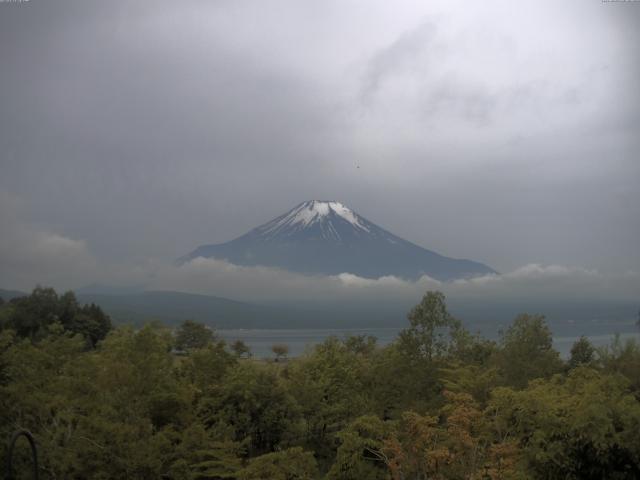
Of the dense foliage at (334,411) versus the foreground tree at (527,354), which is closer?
the dense foliage at (334,411)

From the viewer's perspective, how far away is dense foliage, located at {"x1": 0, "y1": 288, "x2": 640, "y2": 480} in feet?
48.8

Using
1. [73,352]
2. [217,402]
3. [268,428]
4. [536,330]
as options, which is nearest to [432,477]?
[268,428]

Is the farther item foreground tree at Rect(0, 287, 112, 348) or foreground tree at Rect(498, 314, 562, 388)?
foreground tree at Rect(0, 287, 112, 348)

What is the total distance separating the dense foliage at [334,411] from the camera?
14.9m

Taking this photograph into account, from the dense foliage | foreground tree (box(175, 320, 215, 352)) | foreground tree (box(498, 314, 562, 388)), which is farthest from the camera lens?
foreground tree (box(175, 320, 215, 352))

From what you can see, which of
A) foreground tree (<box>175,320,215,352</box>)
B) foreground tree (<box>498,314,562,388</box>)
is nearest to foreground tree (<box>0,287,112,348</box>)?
foreground tree (<box>175,320,215,352</box>)

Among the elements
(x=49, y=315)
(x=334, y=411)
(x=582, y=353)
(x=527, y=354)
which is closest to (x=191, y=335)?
(x=49, y=315)

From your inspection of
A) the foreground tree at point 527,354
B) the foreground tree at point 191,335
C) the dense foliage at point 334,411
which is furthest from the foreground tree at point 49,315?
the foreground tree at point 527,354

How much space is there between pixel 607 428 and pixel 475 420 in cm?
762

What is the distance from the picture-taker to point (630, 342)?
36156 mm

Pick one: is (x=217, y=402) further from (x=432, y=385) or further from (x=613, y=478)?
(x=613, y=478)

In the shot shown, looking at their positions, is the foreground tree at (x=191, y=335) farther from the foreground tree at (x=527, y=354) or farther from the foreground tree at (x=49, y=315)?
the foreground tree at (x=527, y=354)

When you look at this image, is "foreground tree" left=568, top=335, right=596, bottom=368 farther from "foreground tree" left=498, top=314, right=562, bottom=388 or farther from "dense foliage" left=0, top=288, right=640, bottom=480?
"foreground tree" left=498, top=314, right=562, bottom=388

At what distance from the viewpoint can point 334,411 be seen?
81.8 feet
